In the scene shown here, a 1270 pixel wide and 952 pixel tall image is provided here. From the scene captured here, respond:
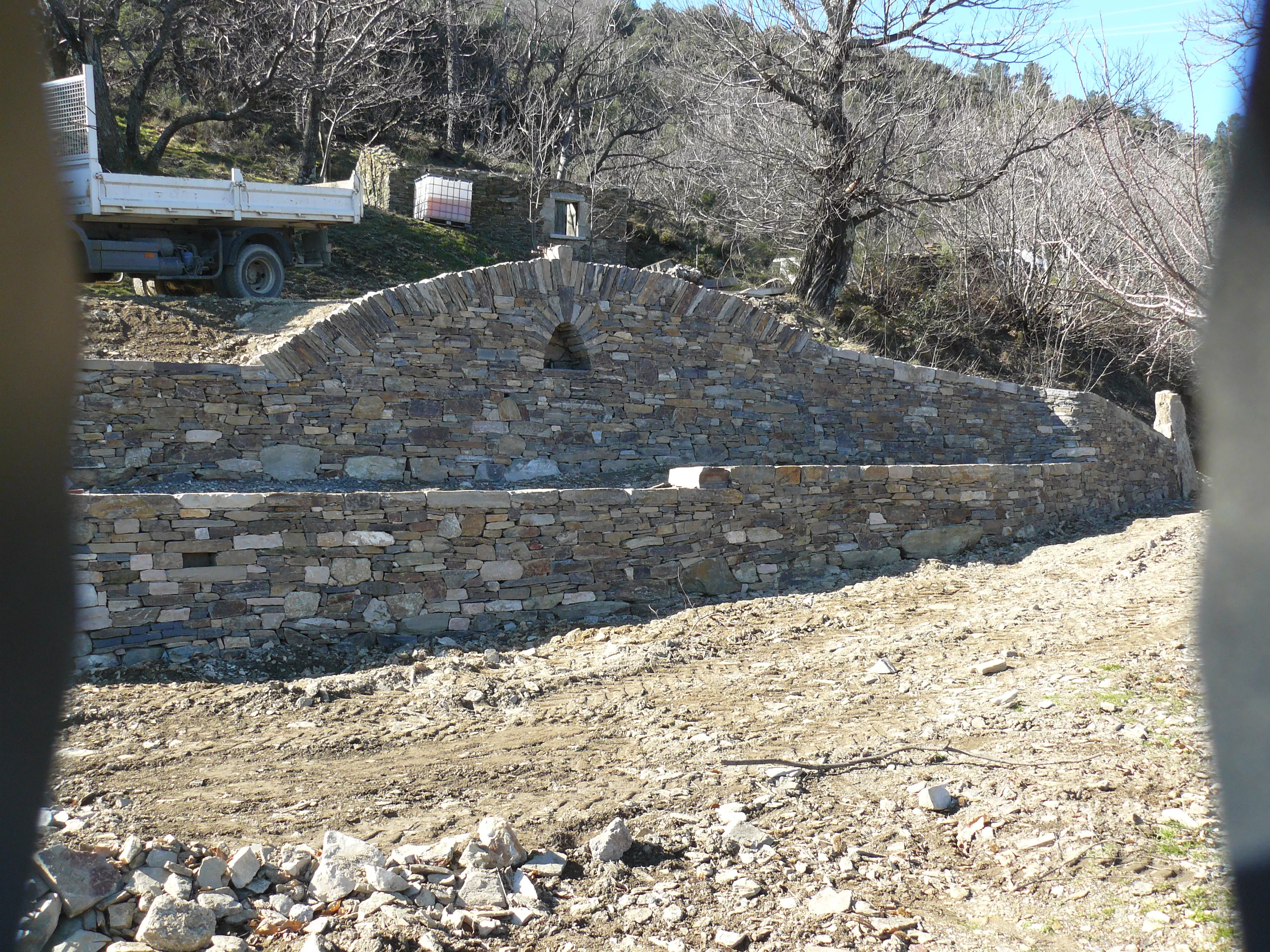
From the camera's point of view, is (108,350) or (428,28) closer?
(108,350)

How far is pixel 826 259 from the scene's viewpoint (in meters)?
16.7

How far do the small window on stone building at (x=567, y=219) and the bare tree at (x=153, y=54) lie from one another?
6119 millimetres

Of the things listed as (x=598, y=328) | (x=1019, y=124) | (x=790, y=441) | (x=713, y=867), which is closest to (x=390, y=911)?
(x=713, y=867)

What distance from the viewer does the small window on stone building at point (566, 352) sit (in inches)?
413

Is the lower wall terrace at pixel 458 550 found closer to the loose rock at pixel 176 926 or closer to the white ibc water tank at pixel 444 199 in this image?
the loose rock at pixel 176 926

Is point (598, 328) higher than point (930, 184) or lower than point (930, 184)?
lower

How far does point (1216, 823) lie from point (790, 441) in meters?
8.03

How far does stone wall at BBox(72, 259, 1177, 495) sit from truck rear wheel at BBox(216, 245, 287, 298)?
469 centimetres

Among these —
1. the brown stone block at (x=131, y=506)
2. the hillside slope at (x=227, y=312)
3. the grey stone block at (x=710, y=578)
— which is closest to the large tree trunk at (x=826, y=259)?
the hillside slope at (x=227, y=312)

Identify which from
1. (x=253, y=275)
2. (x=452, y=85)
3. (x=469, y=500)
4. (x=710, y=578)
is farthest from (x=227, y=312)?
(x=452, y=85)

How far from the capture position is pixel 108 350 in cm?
1041

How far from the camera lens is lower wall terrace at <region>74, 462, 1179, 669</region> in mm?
6555

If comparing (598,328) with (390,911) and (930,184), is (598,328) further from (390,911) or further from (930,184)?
(930,184)

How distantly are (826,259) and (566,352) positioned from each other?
7.92m
